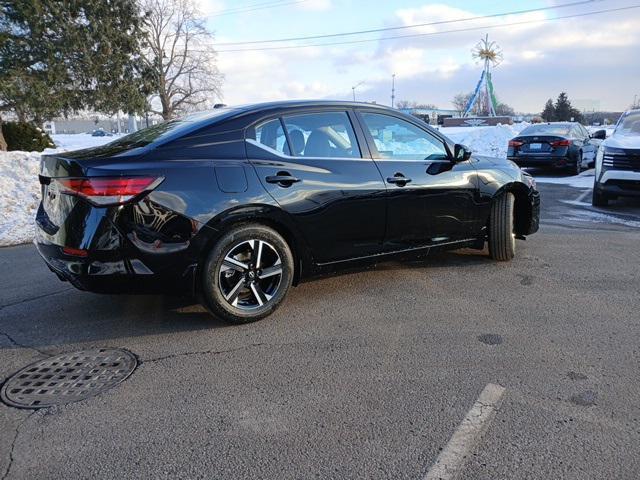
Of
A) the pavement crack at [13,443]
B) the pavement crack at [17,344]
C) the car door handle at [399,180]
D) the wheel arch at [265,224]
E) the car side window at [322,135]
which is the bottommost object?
the pavement crack at [13,443]

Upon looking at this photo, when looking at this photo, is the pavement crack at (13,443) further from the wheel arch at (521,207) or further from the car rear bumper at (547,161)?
the car rear bumper at (547,161)

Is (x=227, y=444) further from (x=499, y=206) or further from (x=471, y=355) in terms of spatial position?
(x=499, y=206)

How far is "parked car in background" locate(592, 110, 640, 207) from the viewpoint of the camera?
8.14 metres

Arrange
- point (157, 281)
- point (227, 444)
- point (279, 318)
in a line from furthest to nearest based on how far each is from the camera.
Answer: point (279, 318), point (157, 281), point (227, 444)

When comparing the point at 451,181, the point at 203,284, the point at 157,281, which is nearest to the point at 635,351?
the point at 451,181

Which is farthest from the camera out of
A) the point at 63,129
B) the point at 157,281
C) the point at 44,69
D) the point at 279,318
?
the point at 63,129

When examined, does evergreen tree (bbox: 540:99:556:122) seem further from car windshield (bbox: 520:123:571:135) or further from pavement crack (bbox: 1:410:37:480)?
pavement crack (bbox: 1:410:37:480)

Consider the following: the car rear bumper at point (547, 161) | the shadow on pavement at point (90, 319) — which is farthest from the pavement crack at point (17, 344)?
the car rear bumper at point (547, 161)

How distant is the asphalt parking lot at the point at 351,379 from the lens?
7.64ft

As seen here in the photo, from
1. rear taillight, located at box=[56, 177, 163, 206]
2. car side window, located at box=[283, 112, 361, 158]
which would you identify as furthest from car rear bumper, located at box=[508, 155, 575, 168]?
rear taillight, located at box=[56, 177, 163, 206]

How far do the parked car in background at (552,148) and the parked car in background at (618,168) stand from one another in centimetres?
483

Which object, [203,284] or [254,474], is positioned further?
[203,284]

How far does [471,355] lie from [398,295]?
1.21m

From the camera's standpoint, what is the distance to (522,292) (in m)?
4.48
